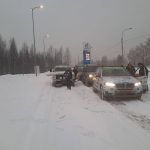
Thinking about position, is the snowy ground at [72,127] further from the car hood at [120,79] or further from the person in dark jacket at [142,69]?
the person in dark jacket at [142,69]

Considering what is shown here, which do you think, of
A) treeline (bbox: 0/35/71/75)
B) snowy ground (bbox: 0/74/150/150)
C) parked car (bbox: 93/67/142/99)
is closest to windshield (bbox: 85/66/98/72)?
parked car (bbox: 93/67/142/99)

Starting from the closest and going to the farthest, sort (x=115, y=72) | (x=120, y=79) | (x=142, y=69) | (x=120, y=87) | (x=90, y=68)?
(x=120, y=87)
(x=120, y=79)
(x=115, y=72)
(x=142, y=69)
(x=90, y=68)

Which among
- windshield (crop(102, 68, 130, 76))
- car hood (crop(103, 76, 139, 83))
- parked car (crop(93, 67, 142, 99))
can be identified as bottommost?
parked car (crop(93, 67, 142, 99))

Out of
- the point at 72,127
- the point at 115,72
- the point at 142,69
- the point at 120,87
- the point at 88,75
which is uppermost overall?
the point at 142,69

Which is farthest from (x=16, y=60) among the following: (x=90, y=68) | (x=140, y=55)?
(x=90, y=68)

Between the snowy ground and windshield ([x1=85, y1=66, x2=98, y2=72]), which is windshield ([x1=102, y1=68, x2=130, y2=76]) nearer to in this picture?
the snowy ground

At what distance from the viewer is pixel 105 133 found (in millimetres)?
8023

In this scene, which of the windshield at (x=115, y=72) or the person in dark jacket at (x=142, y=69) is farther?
the person in dark jacket at (x=142, y=69)

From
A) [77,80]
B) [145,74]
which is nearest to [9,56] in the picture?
[77,80]

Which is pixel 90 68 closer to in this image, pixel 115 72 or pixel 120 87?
pixel 115 72

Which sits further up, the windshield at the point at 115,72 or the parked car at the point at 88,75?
the windshield at the point at 115,72

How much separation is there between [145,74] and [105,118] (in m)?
9.20

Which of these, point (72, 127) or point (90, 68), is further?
point (90, 68)

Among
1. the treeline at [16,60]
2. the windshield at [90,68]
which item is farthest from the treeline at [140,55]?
the windshield at [90,68]
